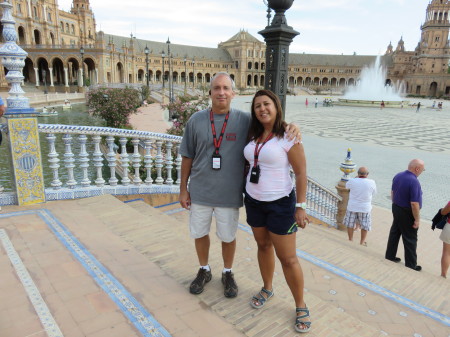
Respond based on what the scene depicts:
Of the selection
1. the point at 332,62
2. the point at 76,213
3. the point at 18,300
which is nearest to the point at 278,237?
the point at 18,300

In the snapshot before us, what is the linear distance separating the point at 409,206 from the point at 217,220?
344 cm

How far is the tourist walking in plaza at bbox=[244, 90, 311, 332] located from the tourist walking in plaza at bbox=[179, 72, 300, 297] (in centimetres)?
14

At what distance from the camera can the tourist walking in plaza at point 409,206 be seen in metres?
4.60

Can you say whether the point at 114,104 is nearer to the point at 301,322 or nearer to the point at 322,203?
the point at 322,203

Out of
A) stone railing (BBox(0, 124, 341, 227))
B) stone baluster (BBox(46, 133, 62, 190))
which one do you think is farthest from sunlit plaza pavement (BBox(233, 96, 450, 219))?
stone baluster (BBox(46, 133, 62, 190))

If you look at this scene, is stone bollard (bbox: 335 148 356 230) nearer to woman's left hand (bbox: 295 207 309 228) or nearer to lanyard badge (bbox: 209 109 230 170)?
woman's left hand (bbox: 295 207 309 228)

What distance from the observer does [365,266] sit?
12.8ft

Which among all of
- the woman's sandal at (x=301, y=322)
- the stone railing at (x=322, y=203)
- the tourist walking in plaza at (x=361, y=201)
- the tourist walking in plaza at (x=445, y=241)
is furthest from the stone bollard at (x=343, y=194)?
the woman's sandal at (x=301, y=322)

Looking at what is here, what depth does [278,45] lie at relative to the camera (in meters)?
4.32

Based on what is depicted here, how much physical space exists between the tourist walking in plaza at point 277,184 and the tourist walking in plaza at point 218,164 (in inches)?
5.6

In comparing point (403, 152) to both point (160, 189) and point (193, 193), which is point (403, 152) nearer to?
point (160, 189)

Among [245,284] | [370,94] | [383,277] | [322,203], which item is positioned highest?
[370,94]

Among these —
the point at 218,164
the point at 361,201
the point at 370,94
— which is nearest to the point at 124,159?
the point at 218,164

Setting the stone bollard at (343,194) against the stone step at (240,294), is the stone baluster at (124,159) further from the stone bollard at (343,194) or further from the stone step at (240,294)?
the stone bollard at (343,194)
